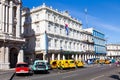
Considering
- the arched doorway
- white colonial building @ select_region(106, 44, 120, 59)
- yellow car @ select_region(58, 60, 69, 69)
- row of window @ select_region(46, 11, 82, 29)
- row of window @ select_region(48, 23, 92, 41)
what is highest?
row of window @ select_region(46, 11, 82, 29)

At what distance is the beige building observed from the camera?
47.6m

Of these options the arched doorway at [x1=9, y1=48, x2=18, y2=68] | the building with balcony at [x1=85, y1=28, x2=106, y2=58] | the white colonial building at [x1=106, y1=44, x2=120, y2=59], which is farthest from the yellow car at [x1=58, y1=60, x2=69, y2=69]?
the white colonial building at [x1=106, y1=44, x2=120, y2=59]

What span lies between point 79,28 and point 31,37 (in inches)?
859

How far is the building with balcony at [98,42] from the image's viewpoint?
96375 millimetres

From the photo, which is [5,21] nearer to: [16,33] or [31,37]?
[16,33]

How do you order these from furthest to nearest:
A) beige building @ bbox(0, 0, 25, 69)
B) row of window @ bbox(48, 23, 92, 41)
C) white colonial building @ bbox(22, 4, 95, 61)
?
row of window @ bbox(48, 23, 92, 41) < white colonial building @ bbox(22, 4, 95, 61) < beige building @ bbox(0, 0, 25, 69)

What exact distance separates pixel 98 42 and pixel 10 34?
56.9m

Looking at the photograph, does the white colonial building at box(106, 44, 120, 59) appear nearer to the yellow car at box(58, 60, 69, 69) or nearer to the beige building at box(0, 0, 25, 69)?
the beige building at box(0, 0, 25, 69)

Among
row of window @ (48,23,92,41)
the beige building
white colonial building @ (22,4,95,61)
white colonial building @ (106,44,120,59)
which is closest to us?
the beige building

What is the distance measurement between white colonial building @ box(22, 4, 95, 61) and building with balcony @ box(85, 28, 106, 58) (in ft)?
72.3

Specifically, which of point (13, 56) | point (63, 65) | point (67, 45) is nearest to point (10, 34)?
point (13, 56)

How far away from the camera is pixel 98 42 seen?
101 m

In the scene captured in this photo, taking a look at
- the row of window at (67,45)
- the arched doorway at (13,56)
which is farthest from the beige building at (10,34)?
the row of window at (67,45)

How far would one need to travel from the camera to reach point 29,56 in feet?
213
